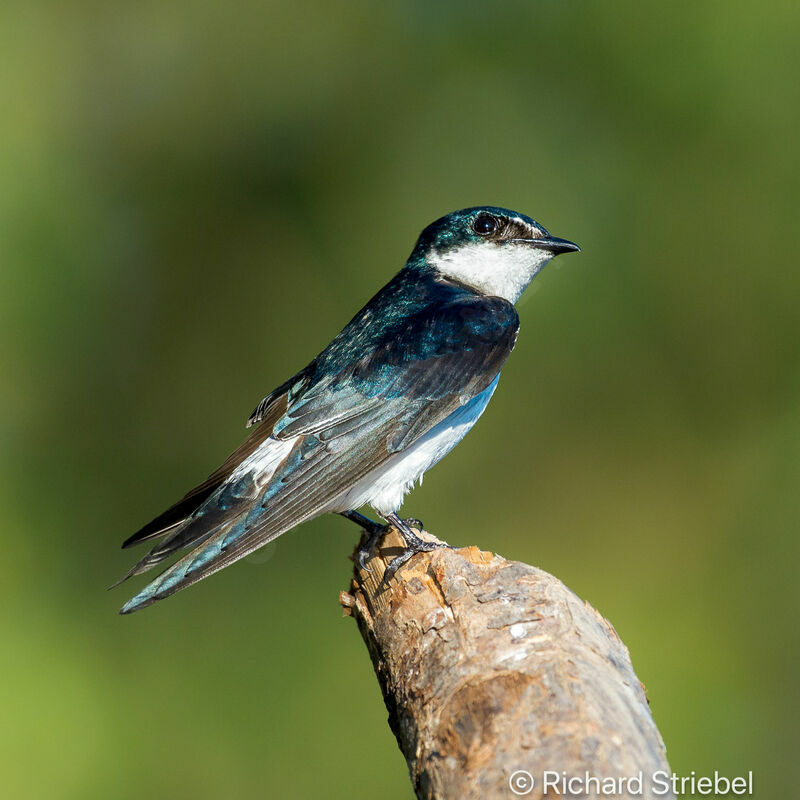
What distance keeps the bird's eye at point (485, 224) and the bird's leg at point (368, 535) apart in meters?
0.99

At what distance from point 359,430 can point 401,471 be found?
180 millimetres

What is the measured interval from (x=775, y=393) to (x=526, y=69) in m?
1.77

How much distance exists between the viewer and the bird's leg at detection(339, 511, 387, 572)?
8.10 ft

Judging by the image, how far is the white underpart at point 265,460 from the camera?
8.22 ft

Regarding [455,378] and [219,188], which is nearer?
[455,378]

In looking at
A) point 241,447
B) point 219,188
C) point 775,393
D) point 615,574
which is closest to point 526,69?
point 219,188

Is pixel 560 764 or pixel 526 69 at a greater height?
pixel 526 69

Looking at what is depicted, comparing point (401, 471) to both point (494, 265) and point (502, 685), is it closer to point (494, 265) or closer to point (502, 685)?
point (494, 265)

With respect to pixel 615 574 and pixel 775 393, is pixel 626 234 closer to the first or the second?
pixel 775 393

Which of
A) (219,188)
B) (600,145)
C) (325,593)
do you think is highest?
(219,188)

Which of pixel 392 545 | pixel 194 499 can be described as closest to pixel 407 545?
pixel 392 545

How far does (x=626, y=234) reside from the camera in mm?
4172

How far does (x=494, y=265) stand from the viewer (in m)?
3.27

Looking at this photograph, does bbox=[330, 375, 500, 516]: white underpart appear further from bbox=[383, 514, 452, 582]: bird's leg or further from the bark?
the bark
